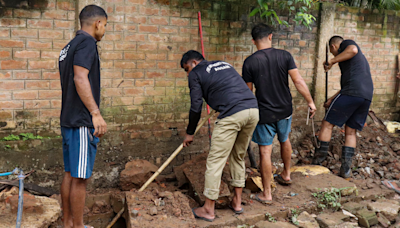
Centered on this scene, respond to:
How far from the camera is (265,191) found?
13.2 feet

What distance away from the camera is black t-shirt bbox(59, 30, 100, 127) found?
111 inches

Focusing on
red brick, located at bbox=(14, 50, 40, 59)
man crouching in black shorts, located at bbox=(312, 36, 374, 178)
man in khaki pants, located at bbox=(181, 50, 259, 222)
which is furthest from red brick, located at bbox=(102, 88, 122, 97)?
man crouching in black shorts, located at bbox=(312, 36, 374, 178)

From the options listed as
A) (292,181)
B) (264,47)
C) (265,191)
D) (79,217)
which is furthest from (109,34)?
(292,181)

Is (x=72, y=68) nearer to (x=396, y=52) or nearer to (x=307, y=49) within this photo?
(x=307, y=49)

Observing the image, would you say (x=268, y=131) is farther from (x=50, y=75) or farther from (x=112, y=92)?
(x=50, y=75)

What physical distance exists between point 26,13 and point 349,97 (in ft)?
13.6

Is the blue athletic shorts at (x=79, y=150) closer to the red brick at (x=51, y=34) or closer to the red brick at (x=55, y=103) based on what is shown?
the red brick at (x=55, y=103)

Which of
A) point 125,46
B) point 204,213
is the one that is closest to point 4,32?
point 125,46

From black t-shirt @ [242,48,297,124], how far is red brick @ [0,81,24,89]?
258 centimetres

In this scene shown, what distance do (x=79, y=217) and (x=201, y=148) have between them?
2377mm

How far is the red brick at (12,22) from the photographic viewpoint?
3809 mm

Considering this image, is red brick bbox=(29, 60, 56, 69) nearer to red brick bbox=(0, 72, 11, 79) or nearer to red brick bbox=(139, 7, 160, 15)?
red brick bbox=(0, 72, 11, 79)

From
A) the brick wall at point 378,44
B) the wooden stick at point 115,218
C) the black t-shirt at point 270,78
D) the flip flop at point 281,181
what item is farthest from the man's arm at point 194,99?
the brick wall at point 378,44

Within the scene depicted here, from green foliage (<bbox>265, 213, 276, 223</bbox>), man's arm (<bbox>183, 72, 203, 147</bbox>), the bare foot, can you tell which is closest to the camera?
man's arm (<bbox>183, 72, 203, 147</bbox>)
